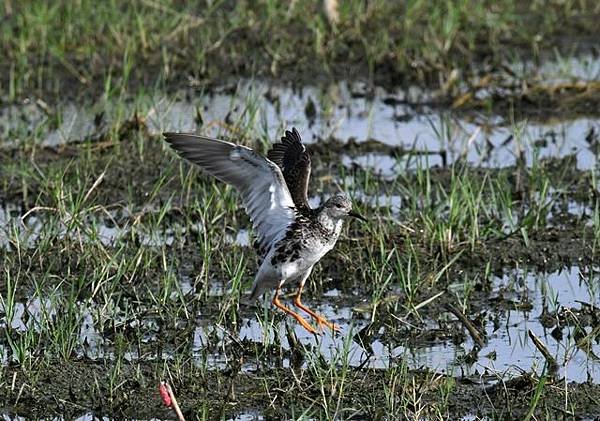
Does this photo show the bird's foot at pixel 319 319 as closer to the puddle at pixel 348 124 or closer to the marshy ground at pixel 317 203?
the marshy ground at pixel 317 203

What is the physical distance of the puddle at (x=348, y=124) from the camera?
33.1 feet

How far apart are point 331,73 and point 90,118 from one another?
237 centimetres

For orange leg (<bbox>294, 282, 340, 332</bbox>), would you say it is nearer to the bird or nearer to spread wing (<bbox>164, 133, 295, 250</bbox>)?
the bird

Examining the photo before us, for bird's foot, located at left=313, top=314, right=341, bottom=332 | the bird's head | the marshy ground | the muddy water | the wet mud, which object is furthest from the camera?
the bird's head

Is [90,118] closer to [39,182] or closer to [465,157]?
[39,182]

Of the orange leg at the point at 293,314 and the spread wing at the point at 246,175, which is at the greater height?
the spread wing at the point at 246,175

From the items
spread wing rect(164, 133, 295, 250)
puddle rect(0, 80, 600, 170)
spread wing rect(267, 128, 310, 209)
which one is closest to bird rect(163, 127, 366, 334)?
spread wing rect(164, 133, 295, 250)

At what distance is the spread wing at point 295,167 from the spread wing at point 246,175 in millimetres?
173

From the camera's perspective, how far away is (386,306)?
748 centimetres

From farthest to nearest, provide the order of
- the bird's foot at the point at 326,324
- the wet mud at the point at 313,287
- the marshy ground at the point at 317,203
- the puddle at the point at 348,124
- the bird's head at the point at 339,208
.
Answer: the puddle at the point at 348,124 → the bird's head at the point at 339,208 → the bird's foot at the point at 326,324 → the marshy ground at the point at 317,203 → the wet mud at the point at 313,287

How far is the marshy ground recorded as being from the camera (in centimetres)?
644

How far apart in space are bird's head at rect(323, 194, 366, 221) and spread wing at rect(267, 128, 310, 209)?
5.5 inches

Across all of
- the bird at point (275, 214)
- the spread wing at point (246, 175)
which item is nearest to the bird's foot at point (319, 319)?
the bird at point (275, 214)

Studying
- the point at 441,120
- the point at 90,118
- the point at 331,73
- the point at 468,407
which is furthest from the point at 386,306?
the point at 331,73
